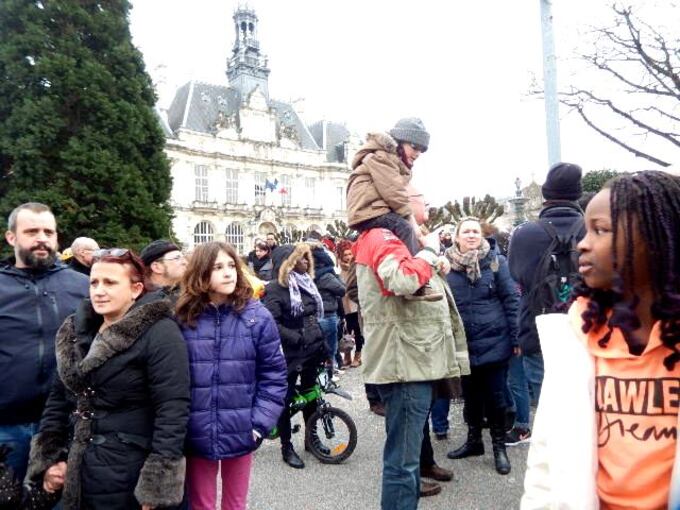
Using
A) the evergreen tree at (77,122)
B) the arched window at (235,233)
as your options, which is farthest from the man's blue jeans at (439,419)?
the arched window at (235,233)

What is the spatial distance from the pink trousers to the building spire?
51.9 meters

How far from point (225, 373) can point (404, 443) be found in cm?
111

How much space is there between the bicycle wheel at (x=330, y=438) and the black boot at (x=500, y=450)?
129cm

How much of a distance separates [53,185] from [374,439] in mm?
16204

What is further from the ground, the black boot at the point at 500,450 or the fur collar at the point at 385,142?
the fur collar at the point at 385,142

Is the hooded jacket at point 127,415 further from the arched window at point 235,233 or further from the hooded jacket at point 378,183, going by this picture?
the arched window at point 235,233

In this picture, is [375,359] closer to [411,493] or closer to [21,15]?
[411,493]

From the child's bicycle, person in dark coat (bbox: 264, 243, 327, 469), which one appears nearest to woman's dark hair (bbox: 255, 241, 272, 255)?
person in dark coat (bbox: 264, 243, 327, 469)

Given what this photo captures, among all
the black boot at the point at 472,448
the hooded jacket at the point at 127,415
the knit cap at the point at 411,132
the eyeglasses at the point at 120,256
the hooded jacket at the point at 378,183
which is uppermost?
the knit cap at the point at 411,132

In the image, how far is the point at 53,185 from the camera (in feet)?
57.0

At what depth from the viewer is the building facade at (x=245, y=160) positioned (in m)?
47.0

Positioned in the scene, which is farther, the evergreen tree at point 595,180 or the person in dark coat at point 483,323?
the evergreen tree at point 595,180

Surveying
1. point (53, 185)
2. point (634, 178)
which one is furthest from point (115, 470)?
point (53, 185)

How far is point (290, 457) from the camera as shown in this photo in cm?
494
